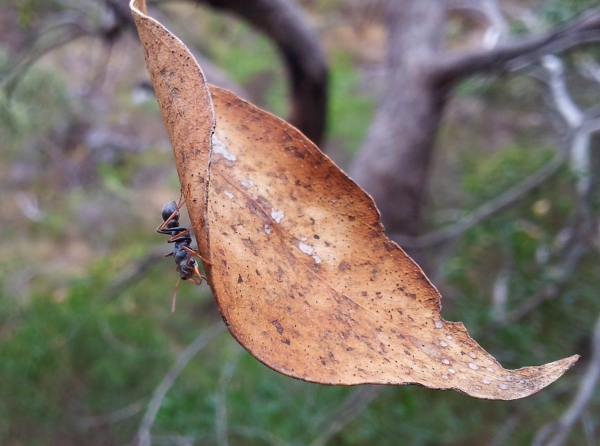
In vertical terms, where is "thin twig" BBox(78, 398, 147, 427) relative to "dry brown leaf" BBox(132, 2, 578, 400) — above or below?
below

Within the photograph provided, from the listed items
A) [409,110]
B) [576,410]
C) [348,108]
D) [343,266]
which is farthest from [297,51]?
[348,108]

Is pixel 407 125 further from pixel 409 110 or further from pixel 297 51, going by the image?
pixel 297 51

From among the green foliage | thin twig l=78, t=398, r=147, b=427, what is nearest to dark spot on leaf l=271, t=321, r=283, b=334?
thin twig l=78, t=398, r=147, b=427

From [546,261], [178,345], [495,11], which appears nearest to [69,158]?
[178,345]

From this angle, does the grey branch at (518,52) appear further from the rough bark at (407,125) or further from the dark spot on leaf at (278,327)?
the dark spot on leaf at (278,327)

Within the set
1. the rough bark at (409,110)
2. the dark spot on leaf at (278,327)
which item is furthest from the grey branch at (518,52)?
the dark spot on leaf at (278,327)

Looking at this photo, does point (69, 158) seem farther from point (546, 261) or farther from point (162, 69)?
point (162, 69)

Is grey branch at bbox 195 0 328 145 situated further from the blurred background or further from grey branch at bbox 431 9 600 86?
grey branch at bbox 431 9 600 86
